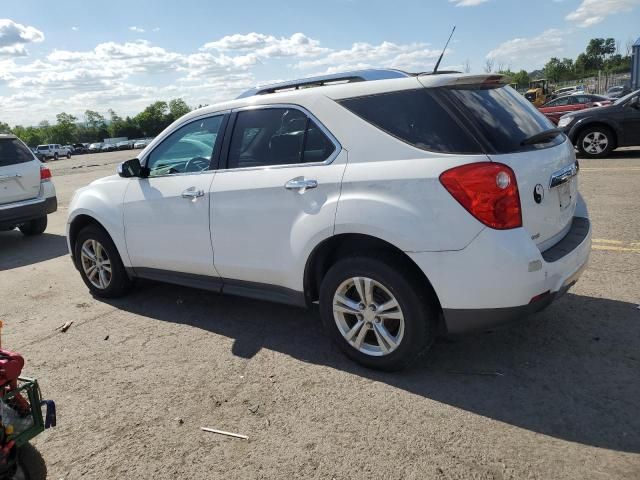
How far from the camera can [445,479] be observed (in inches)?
98.4

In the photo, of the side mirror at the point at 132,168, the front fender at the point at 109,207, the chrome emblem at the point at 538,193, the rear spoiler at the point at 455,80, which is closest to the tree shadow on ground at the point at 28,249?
the front fender at the point at 109,207

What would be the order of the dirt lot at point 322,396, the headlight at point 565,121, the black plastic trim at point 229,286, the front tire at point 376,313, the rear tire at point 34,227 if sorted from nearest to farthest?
the dirt lot at point 322,396 < the front tire at point 376,313 < the black plastic trim at point 229,286 < the rear tire at point 34,227 < the headlight at point 565,121

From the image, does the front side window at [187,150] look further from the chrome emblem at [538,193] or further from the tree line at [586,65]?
the tree line at [586,65]

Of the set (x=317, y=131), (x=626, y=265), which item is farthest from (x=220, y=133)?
(x=626, y=265)

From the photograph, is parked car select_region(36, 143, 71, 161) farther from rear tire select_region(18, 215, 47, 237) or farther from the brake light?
the brake light

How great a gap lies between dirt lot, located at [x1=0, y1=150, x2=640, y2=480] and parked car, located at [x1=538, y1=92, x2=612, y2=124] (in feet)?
55.2

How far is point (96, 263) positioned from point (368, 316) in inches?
125

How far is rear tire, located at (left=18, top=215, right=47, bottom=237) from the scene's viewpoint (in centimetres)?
938

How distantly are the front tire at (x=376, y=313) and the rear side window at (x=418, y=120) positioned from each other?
2.50ft

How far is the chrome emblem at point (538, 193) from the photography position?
3111mm

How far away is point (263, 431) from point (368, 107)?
2035 mm

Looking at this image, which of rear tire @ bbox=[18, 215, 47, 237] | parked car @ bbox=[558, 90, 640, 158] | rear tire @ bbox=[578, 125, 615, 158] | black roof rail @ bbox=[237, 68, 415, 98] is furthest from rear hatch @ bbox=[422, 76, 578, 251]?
rear tire @ bbox=[578, 125, 615, 158]

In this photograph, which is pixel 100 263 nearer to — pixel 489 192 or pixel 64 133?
pixel 489 192

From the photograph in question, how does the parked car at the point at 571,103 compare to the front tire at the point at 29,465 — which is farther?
the parked car at the point at 571,103
